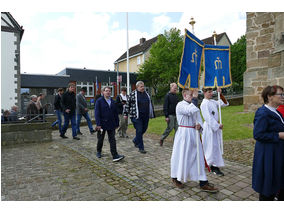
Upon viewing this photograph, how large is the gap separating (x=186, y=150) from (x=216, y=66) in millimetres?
2410

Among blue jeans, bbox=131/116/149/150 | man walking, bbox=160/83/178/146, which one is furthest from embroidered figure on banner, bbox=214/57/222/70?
blue jeans, bbox=131/116/149/150

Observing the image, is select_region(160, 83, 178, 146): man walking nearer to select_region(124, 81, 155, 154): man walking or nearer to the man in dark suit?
select_region(124, 81, 155, 154): man walking

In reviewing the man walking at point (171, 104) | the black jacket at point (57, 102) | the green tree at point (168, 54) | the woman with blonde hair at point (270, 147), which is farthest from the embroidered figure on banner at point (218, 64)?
the green tree at point (168, 54)

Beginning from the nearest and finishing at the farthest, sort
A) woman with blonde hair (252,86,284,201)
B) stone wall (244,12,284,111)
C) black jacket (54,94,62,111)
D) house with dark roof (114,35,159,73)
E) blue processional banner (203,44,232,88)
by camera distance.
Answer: woman with blonde hair (252,86,284,201), blue processional banner (203,44,232,88), black jacket (54,94,62,111), stone wall (244,12,284,111), house with dark roof (114,35,159,73)

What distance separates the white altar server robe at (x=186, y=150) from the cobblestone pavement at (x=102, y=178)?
259mm

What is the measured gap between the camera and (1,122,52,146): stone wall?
274 inches

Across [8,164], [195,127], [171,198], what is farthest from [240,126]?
[8,164]

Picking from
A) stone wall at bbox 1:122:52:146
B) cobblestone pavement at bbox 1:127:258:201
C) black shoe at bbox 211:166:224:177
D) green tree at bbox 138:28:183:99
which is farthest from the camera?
green tree at bbox 138:28:183:99

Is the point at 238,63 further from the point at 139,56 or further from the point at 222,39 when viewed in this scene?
the point at 139,56

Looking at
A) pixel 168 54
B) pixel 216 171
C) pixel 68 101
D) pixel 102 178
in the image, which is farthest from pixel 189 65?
pixel 168 54

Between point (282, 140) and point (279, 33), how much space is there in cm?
605

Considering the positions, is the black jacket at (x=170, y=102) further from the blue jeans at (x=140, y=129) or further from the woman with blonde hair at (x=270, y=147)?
the woman with blonde hair at (x=270, y=147)

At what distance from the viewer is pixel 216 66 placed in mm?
4758

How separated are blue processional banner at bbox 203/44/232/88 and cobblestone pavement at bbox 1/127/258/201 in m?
1.98
